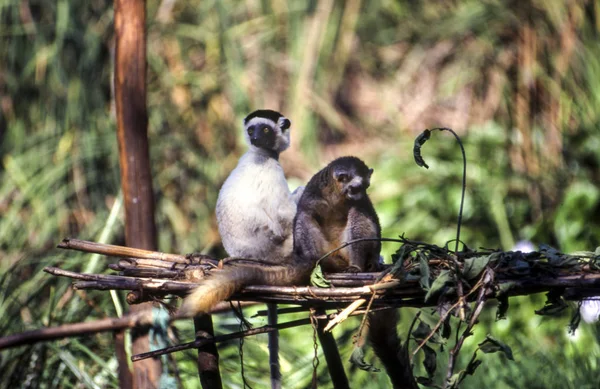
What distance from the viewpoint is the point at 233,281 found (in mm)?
2453

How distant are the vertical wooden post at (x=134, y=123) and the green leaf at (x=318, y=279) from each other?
50.1 inches

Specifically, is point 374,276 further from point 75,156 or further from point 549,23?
point 549,23

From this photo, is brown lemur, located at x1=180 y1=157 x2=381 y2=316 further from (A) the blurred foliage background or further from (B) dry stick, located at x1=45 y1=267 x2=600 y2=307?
(A) the blurred foliage background

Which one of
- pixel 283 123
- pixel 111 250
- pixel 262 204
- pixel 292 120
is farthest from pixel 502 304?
pixel 292 120

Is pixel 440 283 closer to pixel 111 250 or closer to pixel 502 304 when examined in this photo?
pixel 502 304

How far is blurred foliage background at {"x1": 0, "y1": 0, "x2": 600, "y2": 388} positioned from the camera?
6.18m

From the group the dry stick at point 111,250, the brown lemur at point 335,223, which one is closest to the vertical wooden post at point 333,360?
the brown lemur at point 335,223

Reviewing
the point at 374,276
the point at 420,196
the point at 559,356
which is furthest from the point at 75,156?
the point at 374,276

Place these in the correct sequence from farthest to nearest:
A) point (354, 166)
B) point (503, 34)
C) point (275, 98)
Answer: point (275, 98) → point (503, 34) → point (354, 166)

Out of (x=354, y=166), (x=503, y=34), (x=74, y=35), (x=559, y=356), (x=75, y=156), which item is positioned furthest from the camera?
(x=503, y=34)

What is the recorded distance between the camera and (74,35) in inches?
265

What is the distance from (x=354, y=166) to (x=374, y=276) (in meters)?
0.53

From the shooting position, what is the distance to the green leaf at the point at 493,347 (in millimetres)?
2422

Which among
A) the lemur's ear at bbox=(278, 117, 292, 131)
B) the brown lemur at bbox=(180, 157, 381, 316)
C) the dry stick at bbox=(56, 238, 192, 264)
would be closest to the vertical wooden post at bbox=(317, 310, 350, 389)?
the brown lemur at bbox=(180, 157, 381, 316)
